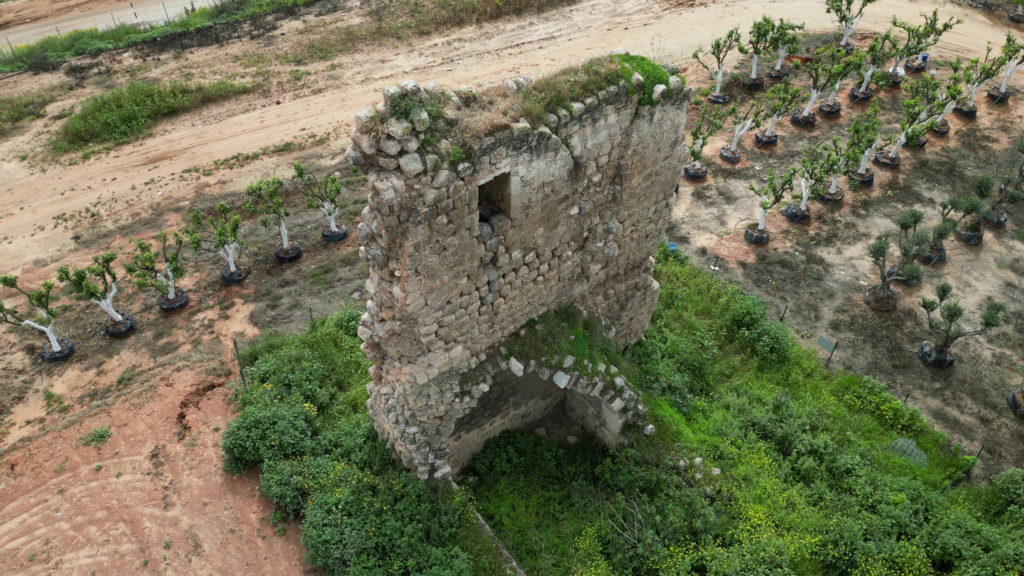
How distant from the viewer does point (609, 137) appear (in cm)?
1058

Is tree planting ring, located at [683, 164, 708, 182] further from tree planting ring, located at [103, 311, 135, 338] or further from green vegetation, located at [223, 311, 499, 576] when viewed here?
tree planting ring, located at [103, 311, 135, 338]

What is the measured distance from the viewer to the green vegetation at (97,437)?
1362cm

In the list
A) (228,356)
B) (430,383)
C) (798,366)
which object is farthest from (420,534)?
(798,366)

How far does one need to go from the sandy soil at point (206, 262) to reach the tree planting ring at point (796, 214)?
0.64 meters

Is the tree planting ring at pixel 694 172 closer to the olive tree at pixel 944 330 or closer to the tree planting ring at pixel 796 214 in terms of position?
the tree planting ring at pixel 796 214

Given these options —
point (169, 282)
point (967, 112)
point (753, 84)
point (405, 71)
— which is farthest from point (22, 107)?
point (967, 112)

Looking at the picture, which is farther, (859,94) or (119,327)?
(859,94)

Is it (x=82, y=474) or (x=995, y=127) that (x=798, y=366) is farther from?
(x=995, y=127)

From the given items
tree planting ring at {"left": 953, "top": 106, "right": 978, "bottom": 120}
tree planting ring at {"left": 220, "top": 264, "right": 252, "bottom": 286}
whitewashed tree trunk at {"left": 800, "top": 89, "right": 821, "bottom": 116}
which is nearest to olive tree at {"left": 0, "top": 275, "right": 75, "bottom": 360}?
tree planting ring at {"left": 220, "top": 264, "right": 252, "bottom": 286}

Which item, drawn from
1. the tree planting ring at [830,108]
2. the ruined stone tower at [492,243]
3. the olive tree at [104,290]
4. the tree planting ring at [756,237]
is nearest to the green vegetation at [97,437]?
the olive tree at [104,290]

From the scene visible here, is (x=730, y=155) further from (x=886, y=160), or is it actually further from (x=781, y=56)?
(x=781, y=56)

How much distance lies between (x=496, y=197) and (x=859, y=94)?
23163 millimetres

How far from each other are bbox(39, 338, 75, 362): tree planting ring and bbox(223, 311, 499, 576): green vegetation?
4896 mm

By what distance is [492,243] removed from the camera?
32.3 ft
